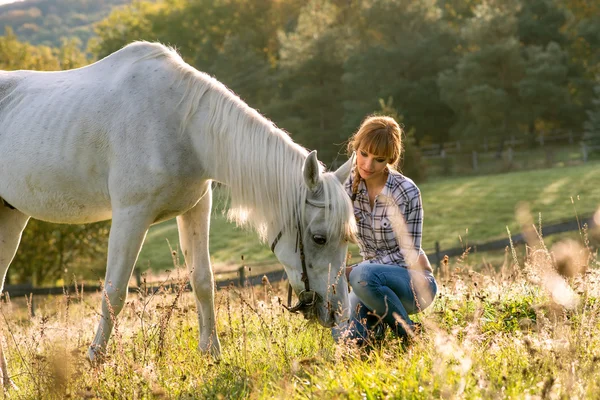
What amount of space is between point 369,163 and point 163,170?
1.35 m

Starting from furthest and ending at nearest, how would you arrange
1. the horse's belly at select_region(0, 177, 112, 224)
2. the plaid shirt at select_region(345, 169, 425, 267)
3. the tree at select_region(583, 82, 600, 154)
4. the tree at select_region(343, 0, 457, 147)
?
the tree at select_region(343, 0, 457, 147)
the tree at select_region(583, 82, 600, 154)
the horse's belly at select_region(0, 177, 112, 224)
the plaid shirt at select_region(345, 169, 425, 267)

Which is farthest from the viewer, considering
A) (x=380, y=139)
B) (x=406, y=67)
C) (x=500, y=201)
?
(x=406, y=67)

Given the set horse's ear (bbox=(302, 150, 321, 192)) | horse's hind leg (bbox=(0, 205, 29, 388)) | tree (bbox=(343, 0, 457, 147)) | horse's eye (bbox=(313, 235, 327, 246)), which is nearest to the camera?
horse's ear (bbox=(302, 150, 321, 192))

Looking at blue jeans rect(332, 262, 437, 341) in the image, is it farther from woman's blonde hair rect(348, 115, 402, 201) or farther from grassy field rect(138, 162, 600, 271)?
grassy field rect(138, 162, 600, 271)

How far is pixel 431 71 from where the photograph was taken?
4203 centimetres

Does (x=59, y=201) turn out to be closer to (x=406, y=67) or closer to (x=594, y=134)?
(x=594, y=134)

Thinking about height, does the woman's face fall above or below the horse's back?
below

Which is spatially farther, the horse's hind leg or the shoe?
the horse's hind leg

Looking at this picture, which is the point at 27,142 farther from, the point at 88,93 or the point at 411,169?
the point at 411,169

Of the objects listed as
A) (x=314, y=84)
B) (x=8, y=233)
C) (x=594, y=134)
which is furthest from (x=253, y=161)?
(x=314, y=84)

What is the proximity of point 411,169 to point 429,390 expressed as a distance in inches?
1173

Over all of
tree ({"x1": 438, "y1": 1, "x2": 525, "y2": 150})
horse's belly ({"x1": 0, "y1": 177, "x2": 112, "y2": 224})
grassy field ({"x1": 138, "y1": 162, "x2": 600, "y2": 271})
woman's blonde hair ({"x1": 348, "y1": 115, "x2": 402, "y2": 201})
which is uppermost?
tree ({"x1": 438, "y1": 1, "x2": 525, "y2": 150})

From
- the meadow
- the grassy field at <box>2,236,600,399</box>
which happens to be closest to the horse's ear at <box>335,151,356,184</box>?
the meadow

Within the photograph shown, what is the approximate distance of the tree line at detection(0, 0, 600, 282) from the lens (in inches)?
1501
